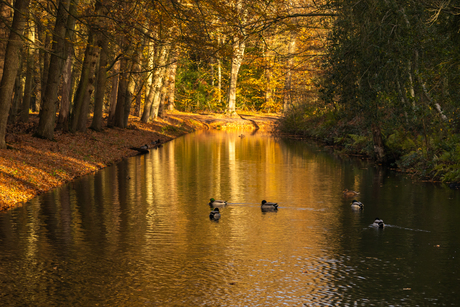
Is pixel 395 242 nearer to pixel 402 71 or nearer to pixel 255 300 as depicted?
A: pixel 255 300

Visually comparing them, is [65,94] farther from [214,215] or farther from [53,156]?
[214,215]

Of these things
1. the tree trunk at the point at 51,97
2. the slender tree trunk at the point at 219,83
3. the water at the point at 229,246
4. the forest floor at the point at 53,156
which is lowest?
the water at the point at 229,246

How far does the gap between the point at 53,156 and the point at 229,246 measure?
476 inches

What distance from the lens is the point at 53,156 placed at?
840 inches

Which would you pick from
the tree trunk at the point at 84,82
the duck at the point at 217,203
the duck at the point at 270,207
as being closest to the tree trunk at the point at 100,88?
the tree trunk at the point at 84,82

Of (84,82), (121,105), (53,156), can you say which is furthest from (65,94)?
(121,105)

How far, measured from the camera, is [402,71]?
19.5 meters

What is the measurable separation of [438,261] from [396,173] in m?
14.7

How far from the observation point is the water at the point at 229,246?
8.63 metres

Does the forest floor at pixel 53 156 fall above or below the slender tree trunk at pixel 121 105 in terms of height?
below

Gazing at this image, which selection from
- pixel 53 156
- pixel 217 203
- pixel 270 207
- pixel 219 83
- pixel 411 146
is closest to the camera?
pixel 270 207

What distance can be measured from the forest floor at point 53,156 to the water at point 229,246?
2.18 feet

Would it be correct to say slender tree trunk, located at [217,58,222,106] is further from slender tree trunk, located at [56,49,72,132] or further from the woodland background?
slender tree trunk, located at [56,49,72,132]

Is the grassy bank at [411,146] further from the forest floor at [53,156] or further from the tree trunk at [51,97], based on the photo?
the tree trunk at [51,97]
